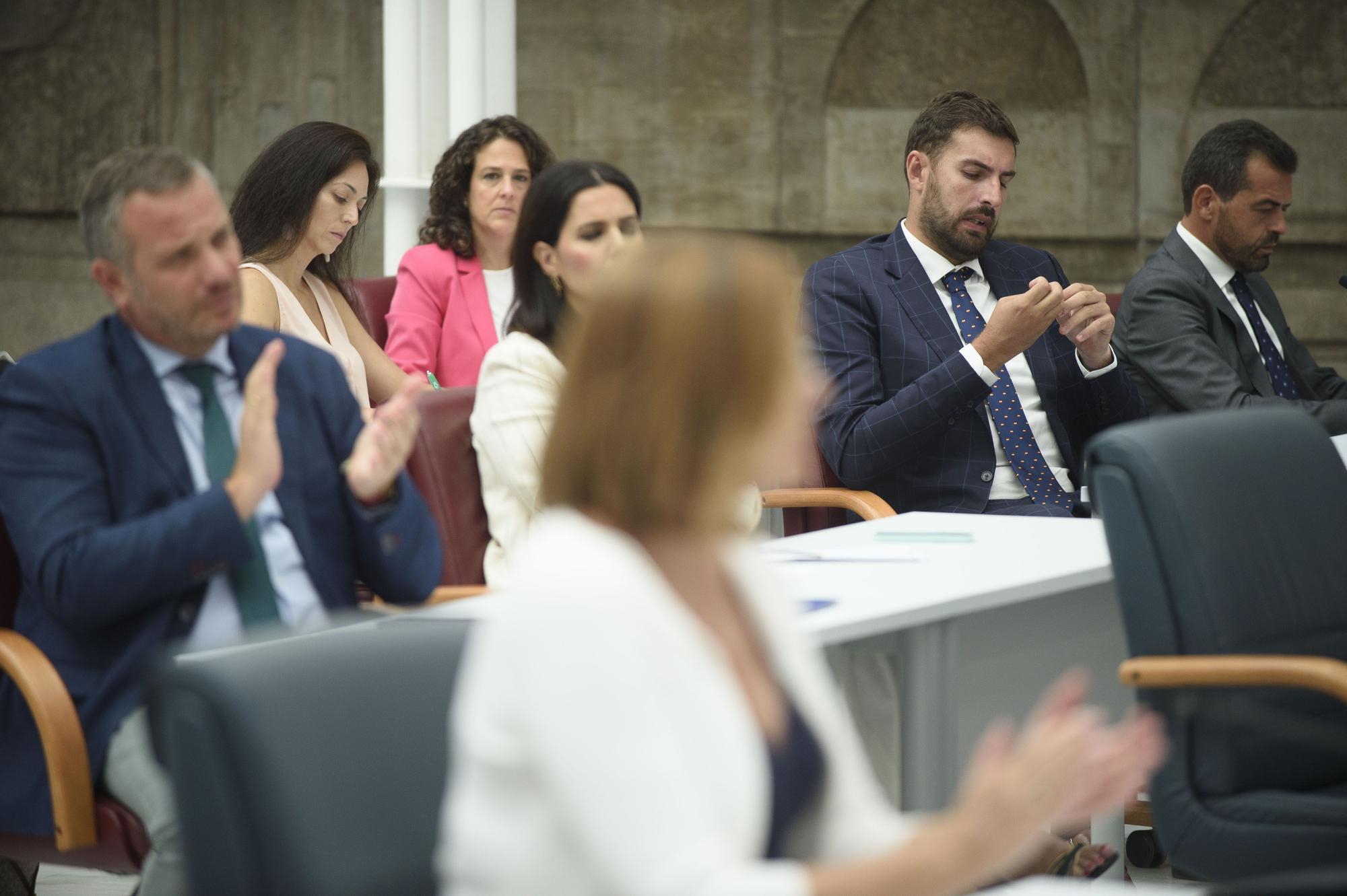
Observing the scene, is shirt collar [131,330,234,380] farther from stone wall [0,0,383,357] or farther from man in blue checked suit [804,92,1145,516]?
stone wall [0,0,383,357]

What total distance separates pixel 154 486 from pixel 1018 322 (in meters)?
1.92

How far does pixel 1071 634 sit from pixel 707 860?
179 cm

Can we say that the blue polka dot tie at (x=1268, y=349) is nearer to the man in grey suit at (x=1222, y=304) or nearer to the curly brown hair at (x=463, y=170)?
the man in grey suit at (x=1222, y=304)

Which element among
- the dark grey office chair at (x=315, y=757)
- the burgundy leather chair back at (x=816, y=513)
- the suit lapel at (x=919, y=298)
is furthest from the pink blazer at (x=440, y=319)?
the dark grey office chair at (x=315, y=757)

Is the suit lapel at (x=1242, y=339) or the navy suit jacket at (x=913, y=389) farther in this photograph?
the suit lapel at (x=1242, y=339)

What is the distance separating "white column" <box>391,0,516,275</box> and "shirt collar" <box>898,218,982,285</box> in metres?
1.97

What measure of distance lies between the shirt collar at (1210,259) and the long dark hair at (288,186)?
2.21m

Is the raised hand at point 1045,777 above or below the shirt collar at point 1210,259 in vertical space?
below

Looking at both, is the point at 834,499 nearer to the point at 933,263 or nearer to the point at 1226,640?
the point at 933,263

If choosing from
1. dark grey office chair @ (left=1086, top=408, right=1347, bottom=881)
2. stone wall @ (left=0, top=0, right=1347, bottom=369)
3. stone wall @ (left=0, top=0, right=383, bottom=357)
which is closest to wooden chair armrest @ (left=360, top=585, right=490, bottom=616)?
dark grey office chair @ (left=1086, top=408, right=1347, bottom=881)

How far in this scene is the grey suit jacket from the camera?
4.03m

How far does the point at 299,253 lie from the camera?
3.62 metres

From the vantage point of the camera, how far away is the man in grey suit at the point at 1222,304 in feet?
13.4

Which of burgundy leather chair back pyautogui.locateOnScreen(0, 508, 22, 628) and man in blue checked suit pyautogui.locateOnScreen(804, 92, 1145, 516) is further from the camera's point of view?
man in blue checked suit pyautogui.locateOnScreen(804, 92, 1145, 516)
